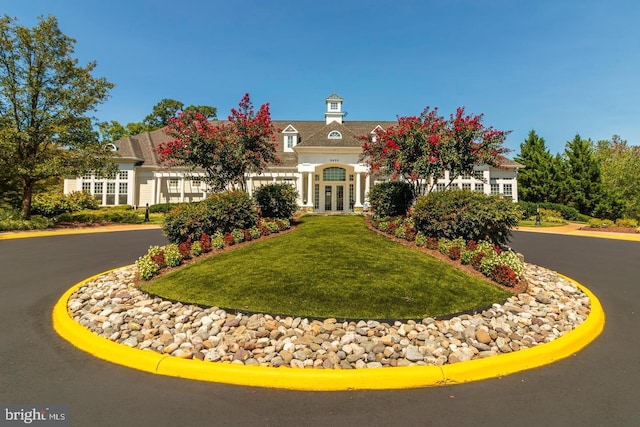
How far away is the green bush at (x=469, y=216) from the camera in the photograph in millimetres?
8242

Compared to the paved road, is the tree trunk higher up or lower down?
higher up

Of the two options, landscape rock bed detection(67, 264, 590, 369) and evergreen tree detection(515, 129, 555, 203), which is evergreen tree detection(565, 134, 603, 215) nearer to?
evergreen tree detection(515, 129, 555, 203)

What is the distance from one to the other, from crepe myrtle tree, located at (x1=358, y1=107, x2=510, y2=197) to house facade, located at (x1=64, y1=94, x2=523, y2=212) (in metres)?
11.2

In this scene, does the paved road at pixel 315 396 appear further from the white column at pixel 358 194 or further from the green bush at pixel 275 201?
the white column at pixel 358 194

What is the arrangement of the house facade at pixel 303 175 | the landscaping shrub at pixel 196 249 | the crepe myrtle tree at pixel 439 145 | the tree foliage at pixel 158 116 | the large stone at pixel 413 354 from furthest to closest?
the tree foliage at pixel 158 116
the house facade at pixel 303 175
the crepe myrtle tree at pixel 439 145
the landscaping shrub at pixel 196 249
the large stone at pixel 413 354

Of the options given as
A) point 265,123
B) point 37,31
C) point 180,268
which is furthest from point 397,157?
point 37,31

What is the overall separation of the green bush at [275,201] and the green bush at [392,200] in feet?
11.3

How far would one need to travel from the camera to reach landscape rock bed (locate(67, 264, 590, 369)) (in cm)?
400

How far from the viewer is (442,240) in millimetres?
8922

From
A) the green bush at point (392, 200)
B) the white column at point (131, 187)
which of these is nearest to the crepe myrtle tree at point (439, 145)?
the green bush at point (392, 200)

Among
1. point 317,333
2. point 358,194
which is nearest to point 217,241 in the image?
point 317,333

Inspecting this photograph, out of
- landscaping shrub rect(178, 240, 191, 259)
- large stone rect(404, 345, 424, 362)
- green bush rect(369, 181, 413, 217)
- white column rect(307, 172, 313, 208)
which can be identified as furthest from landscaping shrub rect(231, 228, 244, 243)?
white column rect(307, 172, 313, 208)

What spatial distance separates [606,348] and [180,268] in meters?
8.00

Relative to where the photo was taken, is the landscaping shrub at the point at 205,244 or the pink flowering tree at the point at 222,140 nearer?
the landscaping shrub at the point at 205,244
